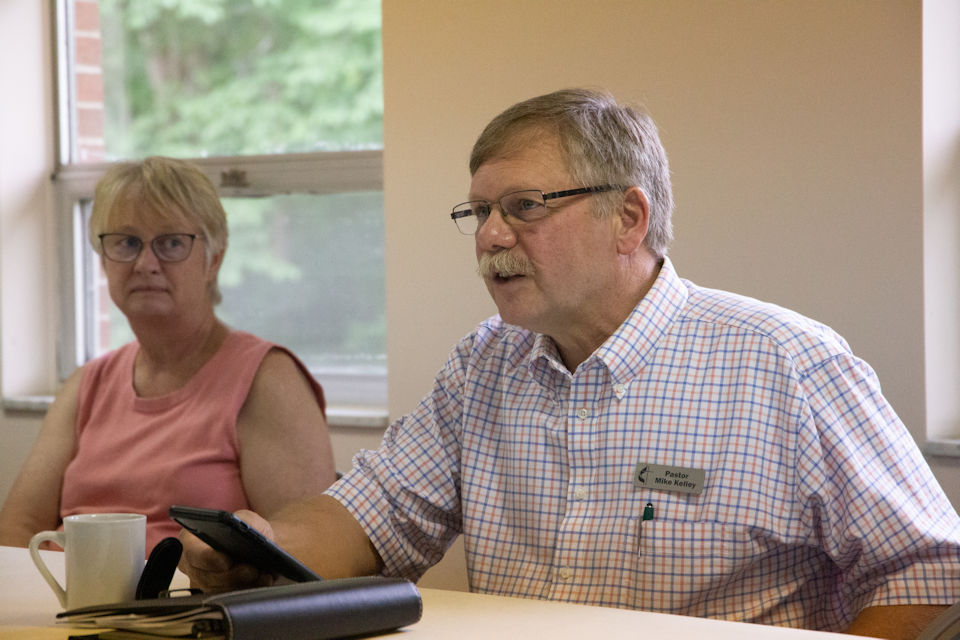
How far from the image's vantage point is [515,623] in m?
1.28

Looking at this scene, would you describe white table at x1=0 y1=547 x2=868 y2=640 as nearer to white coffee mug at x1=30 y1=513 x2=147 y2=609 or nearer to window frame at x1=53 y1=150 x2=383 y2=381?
white coffee mug at x1=30 y1=513 x2=147 y2=609

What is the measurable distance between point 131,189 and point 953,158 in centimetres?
183

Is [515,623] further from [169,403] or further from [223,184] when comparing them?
[223,184]

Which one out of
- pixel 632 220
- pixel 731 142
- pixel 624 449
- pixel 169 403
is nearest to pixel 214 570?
pixel 624 449

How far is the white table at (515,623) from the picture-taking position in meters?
1.22

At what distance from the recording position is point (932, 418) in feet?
7.27

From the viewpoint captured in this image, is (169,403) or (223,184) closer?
(169,403)

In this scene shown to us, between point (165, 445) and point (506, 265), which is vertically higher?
point (506, 265)

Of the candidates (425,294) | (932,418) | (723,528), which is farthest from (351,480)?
(932,418)

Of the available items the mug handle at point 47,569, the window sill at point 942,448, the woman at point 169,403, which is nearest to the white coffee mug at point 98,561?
the mug handle at point 47,569

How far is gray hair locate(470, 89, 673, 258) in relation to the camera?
69.9 inches

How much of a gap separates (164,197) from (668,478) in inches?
58.2

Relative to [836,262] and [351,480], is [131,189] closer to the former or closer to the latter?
[351,480]

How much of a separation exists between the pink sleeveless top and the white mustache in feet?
2.67
